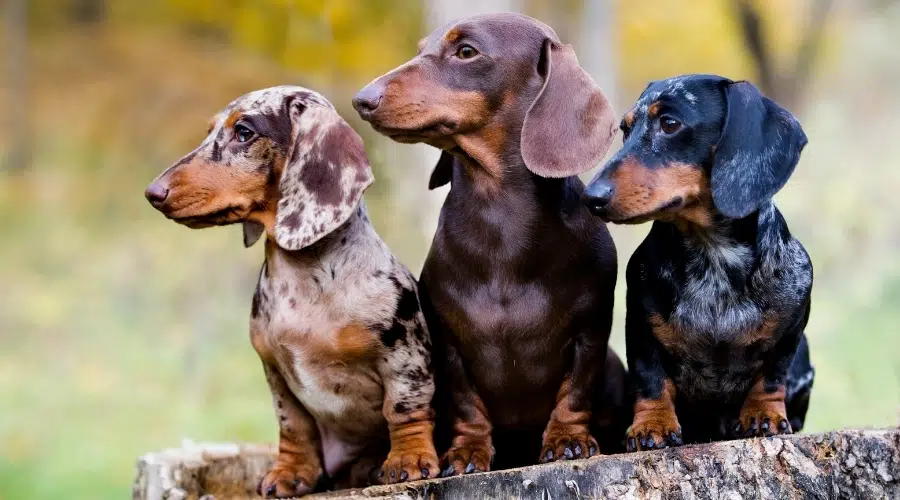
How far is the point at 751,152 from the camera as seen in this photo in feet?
11.4

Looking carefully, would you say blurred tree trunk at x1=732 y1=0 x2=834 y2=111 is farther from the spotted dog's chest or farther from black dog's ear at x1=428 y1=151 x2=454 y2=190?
the spotted dog's chest

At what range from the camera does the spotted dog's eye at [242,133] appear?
376 centimetres

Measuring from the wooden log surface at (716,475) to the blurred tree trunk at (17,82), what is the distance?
10262mm

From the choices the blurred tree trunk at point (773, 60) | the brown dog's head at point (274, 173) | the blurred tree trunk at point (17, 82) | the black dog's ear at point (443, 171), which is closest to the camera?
the brown dog's head at point (274, 173)

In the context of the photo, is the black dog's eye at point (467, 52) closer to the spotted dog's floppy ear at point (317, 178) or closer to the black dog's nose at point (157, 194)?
the spotted dog's floppy ear at point (317, 178)

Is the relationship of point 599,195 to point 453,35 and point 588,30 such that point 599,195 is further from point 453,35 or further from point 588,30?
point 588,30

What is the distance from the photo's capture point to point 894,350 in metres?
8.80

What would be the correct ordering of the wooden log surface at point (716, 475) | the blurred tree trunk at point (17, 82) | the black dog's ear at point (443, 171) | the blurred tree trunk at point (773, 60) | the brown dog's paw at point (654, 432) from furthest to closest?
the blurred tree trunk at point (17, 82)
the blurred tree trunk at point (773, 60)
the black dog's ear at point (443, 171)
the brown dog's paw at point (654, 432)
the wooden log surface at point (716, 475)

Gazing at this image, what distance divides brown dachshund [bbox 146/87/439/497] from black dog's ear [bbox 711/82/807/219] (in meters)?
1.25

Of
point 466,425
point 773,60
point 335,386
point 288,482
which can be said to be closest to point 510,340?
point 466,425

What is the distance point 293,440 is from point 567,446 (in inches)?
43.5

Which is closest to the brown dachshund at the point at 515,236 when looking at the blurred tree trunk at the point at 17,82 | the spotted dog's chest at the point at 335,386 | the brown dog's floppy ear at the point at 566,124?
the brown dog's floppy ear at the point at 566,124

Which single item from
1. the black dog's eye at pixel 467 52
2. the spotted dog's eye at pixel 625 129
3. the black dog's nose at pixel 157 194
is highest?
the black dog's eye at pixel 467 52

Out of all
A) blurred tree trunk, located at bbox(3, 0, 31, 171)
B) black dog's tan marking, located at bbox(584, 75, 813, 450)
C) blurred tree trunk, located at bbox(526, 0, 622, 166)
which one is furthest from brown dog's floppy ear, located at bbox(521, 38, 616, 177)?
blurred tree trunk, located at bbox(3, 0, 31, 171)
